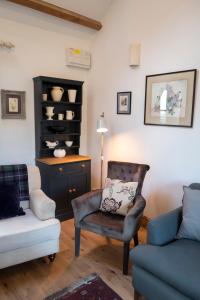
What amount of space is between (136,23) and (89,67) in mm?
1039

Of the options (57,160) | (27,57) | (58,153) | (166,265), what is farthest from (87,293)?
(27,57)

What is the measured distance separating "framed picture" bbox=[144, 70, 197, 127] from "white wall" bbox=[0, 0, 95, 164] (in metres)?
1.44

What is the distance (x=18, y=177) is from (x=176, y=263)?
5.86ft

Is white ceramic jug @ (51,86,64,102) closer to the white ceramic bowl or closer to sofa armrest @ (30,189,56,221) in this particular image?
the white ceramic bowl

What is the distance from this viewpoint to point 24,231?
2.06 metres

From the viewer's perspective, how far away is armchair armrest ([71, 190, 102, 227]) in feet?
7.84

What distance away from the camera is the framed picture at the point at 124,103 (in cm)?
321

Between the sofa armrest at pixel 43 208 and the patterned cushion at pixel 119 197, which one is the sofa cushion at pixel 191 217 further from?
the sofa armrest at pixel 43 208

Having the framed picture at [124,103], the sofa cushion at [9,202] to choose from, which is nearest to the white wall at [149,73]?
the framed picture at [124,103]

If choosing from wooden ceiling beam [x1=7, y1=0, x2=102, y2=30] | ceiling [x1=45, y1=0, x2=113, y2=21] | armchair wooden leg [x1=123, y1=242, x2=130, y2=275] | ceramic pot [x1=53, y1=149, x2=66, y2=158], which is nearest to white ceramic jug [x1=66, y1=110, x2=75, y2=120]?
ceramic pot [x1=53, y1=149, x2=66, y2=158]

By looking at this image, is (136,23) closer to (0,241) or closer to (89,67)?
(89,67)

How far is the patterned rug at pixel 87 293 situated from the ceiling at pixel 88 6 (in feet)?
10.4

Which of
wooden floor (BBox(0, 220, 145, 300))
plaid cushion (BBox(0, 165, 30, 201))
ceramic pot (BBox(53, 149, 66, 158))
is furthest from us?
ceramic pot (BBox(53, 149, 66, 158))

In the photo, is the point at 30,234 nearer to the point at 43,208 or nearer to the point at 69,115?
the point at 43,208
